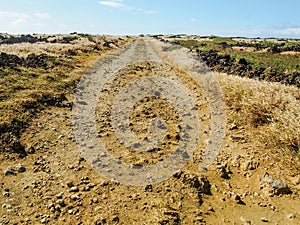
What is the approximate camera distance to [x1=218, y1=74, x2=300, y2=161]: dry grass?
291 inches

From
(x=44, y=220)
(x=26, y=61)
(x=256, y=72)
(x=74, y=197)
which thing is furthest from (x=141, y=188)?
(x=26, y=61)

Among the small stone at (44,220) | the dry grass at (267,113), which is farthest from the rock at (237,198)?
the small stone at (44,220)

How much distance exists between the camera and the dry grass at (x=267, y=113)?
7.39 meters

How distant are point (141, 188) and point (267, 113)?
487 centimetres

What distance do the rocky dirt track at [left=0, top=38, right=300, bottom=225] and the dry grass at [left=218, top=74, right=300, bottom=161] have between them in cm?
45

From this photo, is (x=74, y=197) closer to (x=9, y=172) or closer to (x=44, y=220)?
(x=44, y=220)

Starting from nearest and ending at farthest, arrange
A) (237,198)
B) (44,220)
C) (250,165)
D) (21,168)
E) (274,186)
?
(44,220) < (237,198) < (274,186) < (21,168) < (250,165)

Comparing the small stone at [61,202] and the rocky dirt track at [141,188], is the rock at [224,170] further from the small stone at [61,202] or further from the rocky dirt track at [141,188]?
the small stone at [61,202]

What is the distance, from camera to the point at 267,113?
8961 millimetres

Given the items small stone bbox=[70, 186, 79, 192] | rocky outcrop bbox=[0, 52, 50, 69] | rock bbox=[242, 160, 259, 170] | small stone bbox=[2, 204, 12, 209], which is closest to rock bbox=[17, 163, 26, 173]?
small stone bbox=[2, 204, 12, 209]

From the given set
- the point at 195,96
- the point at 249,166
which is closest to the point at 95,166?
the point at 249,166

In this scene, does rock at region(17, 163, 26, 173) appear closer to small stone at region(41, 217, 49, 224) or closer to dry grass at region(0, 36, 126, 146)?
dry grass at region(0, 36, 126, 146)

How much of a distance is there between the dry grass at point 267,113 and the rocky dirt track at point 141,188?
45 cm

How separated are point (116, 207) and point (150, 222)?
2.46ft
